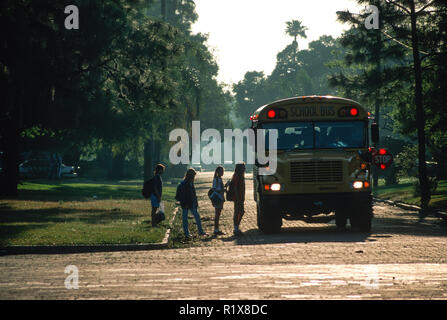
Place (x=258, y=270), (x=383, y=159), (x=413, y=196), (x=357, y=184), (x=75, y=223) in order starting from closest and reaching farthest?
1. (x=258, y=270)
2. (x=357, y=184)
3. (x=75, y=223)
4. (x=383, y=159)
5. (x=413, y=196)

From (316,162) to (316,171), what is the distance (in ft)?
0.74

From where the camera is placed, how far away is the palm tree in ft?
438

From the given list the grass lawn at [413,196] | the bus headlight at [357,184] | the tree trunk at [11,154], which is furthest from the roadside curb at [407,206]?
the tree trunk at [11,154]

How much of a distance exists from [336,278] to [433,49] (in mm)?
23718

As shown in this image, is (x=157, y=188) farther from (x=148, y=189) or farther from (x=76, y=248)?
(x=76, y=248)

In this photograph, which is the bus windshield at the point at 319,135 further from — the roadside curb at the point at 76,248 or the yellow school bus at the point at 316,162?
the roadside curb at the point at 76,248

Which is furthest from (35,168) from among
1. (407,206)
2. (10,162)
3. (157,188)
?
(157,188)

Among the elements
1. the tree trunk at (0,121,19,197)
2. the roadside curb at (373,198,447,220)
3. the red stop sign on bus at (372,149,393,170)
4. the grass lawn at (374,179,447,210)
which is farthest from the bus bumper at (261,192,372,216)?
the tree trunk at (0,121,19,197)

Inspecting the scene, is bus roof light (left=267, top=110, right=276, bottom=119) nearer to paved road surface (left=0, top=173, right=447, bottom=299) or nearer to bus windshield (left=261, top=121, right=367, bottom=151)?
bus windshield (left=261, top=121, right=367, bottom=151)

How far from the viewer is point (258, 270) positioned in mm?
11930

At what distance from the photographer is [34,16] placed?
29.4 metres

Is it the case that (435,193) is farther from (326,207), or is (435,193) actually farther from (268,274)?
(268,274)

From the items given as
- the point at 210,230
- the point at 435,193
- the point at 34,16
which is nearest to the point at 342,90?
the point at 435,193

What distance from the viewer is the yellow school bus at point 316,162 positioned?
18016 millimetres
